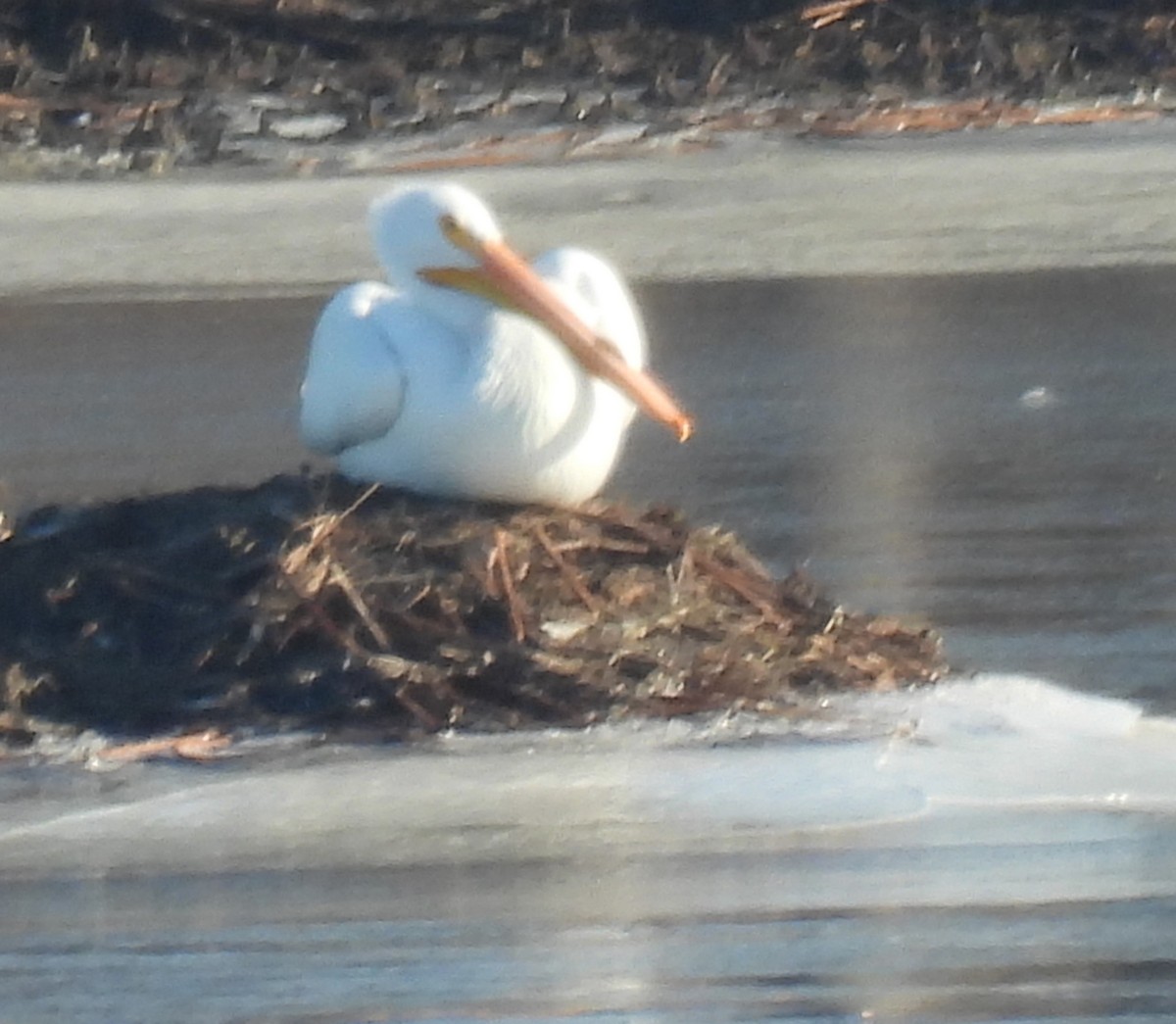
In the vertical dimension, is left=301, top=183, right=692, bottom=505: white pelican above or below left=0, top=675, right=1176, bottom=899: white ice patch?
above

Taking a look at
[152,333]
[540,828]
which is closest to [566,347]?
[540,828]

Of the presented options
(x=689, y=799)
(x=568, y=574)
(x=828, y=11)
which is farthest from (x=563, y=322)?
(x=828, y=11)

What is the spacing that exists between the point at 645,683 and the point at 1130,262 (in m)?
5.35

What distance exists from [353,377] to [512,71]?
6.37 m

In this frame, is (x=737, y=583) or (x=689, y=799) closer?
(x=689, y=799)

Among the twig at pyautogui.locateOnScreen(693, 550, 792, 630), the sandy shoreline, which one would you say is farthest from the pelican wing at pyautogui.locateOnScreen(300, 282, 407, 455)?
the sandy shoreline

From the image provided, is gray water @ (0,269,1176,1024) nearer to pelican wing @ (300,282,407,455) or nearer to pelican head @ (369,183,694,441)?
pelican head @ (369,183,694,441)

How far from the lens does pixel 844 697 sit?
19.4ft

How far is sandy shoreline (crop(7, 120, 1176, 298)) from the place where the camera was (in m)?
11.0

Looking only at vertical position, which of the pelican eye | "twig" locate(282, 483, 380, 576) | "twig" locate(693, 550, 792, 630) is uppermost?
the pelican eye

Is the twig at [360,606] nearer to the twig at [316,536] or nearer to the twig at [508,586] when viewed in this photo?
the twig at [316,536]

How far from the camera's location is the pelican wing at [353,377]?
6406mm

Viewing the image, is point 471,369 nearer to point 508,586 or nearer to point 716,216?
point 508,586

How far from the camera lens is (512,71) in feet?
41.4
